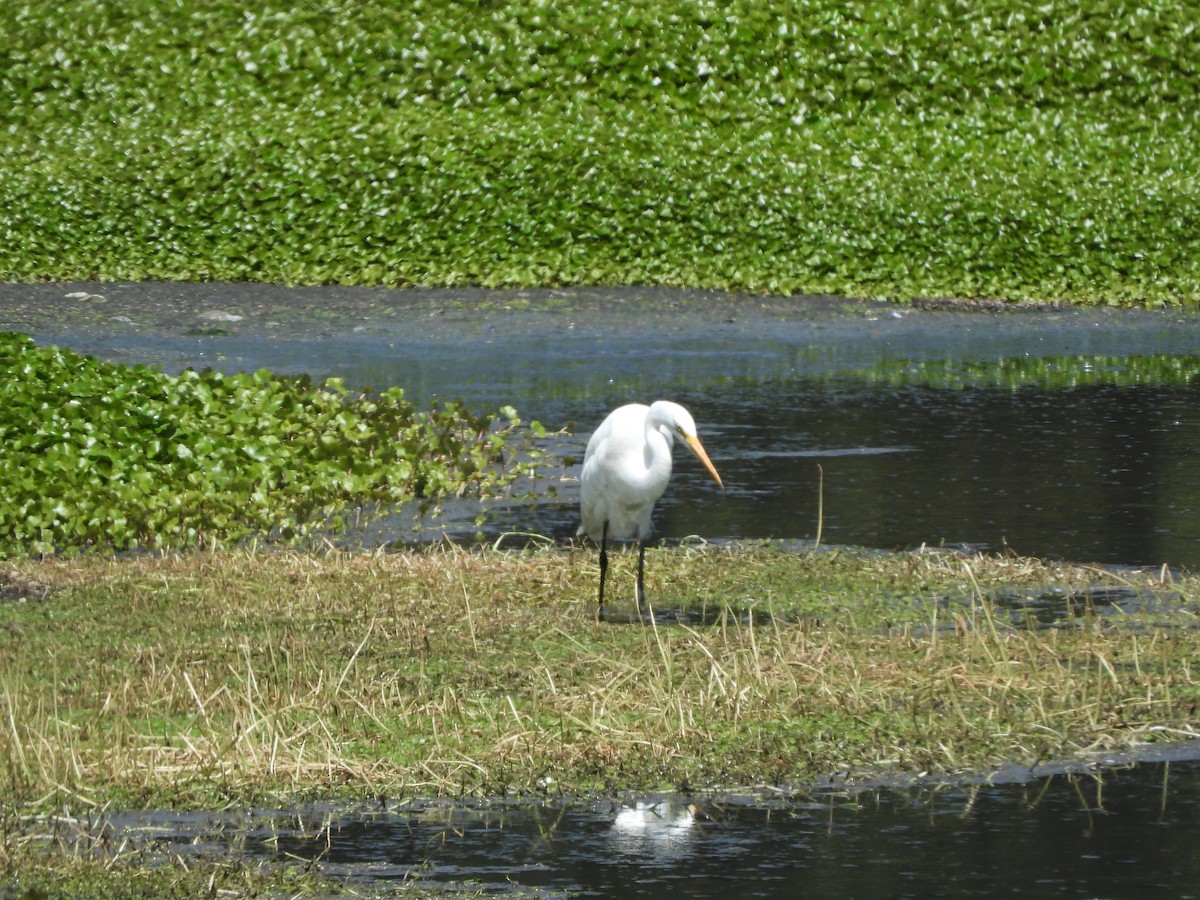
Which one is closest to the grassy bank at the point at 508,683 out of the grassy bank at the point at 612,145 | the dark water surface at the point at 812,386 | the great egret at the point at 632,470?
the great egret at the point at 632,470

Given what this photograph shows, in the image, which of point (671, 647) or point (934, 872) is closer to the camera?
point (934, 872)

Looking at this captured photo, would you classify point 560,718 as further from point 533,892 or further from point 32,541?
point 32,541

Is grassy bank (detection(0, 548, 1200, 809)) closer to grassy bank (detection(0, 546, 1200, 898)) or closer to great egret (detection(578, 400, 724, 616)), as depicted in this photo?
grassy bank (detection(0, 546, 1200, 898))

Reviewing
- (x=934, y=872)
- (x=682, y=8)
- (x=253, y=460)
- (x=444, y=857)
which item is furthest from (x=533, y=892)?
(x=682, y=8)

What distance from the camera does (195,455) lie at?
472 inches

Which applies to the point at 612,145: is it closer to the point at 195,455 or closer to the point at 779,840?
the point at 195,455

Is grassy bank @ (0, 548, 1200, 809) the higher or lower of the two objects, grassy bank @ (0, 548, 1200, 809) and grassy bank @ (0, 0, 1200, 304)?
the lower

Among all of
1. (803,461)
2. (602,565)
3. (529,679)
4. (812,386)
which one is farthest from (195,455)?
(812,386)

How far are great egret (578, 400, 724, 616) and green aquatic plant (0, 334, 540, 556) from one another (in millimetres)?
2165

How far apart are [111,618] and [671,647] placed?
2.55 m

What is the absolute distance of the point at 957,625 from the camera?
8375 millimetres

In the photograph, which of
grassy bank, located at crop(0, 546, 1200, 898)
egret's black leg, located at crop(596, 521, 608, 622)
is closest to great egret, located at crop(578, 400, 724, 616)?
egret's black leg, located at crop(596, 521, 608, 622)

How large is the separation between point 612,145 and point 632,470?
50.9 feet

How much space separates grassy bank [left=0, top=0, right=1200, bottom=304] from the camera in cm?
2316
